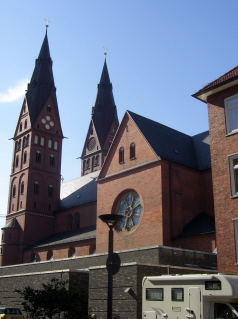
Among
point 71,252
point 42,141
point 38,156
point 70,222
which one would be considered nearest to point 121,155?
point 71,252

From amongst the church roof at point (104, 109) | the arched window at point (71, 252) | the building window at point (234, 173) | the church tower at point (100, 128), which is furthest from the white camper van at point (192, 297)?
the church roof at point (104, 109)

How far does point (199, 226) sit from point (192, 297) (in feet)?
57.3

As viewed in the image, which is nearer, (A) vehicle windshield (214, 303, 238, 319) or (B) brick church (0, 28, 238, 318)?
(A) vehicle windshield (214, 303, 238, 319)

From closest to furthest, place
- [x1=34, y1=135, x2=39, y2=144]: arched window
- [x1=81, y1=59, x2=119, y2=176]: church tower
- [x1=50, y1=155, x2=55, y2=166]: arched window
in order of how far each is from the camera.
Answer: [x1=34, y1=135, x2=39, y2=144]: arched window, [x1=50, y1=155, x2=55, y2=166]: arched window, [x1=81, y1=59, x2=119, y2=176]: church tower

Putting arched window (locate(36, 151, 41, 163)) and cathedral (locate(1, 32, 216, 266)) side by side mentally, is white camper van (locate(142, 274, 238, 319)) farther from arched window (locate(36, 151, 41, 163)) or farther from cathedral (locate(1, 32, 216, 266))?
arched window (locate(36, 151, 41, 163))

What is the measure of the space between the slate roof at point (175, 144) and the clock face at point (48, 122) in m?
23.3

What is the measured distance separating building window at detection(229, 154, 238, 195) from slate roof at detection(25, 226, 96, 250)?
74.2ft

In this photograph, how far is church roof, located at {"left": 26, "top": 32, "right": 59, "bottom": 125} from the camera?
56406 mm

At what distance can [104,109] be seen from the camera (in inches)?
2739

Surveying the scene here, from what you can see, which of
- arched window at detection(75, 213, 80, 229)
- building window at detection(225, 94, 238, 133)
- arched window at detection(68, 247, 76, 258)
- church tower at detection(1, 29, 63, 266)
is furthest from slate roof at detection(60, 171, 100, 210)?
building window at detection(225, 94, 238, 133)

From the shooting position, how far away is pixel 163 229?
96.2ft

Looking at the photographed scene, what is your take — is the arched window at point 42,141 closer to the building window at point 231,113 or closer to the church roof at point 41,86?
the church roof at point 41,86

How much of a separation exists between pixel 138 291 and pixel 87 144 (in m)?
52.7

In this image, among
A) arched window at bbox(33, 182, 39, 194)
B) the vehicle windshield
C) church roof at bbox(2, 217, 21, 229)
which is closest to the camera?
the vehicle windshield
